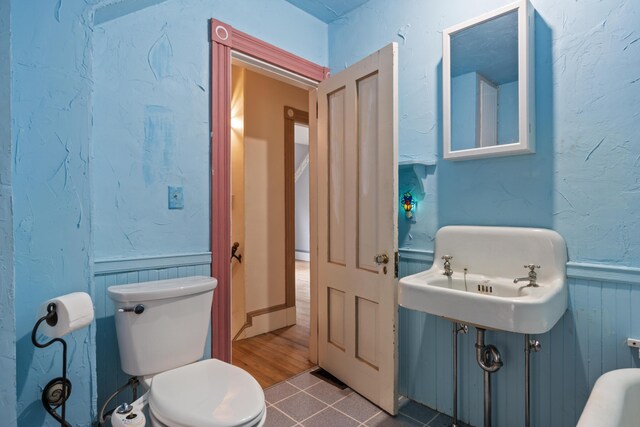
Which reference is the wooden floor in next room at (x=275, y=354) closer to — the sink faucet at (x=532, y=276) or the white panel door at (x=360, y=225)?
the white panel door at (x=360, y=225)

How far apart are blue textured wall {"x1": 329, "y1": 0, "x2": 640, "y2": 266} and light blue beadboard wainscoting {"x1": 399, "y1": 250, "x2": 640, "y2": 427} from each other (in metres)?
0.13

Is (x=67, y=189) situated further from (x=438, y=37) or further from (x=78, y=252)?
(x=438, y=37)

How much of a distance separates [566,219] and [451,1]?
1.21 meters

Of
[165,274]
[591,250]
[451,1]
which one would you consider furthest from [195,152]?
[591,250]

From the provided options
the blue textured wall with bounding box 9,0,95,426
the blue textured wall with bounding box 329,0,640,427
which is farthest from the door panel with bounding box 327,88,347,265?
the blue textured wall with bounding box 9,0,95,426

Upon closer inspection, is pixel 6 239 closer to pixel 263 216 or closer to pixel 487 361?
pixel 487 361

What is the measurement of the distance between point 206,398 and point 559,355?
1428 mm

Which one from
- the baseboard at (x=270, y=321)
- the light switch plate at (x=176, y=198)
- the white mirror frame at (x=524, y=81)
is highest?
the white mirror frame at (x=524, y=81)

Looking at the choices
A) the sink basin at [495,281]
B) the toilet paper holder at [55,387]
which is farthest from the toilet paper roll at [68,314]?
the sink basin at [495,281]

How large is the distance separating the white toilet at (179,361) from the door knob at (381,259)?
82 centimetres

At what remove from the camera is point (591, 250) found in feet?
4.64

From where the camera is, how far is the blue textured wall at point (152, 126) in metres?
1.52

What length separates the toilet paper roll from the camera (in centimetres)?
112

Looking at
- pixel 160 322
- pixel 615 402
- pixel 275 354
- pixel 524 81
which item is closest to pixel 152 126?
pixel 160 322
